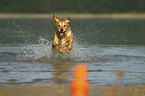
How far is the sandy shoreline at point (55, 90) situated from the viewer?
32.4ft
